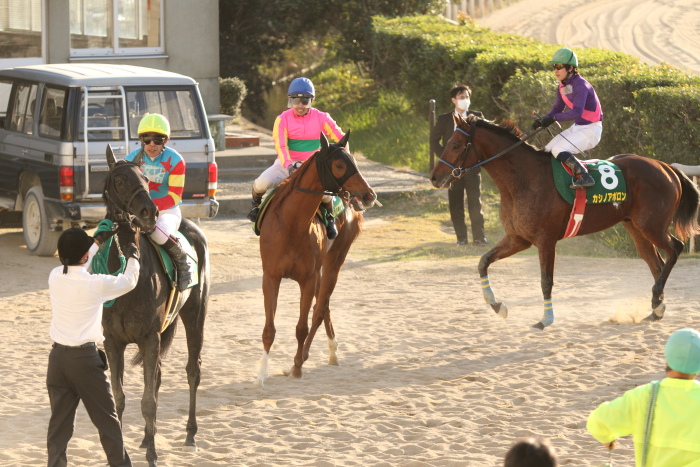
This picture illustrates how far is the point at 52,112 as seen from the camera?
1316 cm

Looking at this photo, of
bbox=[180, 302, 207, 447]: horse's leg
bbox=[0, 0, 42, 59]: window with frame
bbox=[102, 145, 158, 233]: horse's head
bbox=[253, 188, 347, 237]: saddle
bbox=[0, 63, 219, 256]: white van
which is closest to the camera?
bbox=[102, 145, 158, 233]: horse's head

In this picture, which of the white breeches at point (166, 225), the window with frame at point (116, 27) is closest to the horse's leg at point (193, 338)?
the white breeches at point (166, 225)

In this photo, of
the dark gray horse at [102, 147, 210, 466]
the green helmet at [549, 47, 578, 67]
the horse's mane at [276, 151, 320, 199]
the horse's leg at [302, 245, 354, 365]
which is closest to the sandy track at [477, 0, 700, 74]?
the green helmet at [549, 47, 578, 67]

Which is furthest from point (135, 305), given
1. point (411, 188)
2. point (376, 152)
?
point (376, 152)

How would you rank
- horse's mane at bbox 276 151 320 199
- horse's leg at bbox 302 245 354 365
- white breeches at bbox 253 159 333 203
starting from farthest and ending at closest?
white breeches at bbox 253 159 333 203
horse's leg at bbox 302 245 354 365
horse's mane at bbox 276 151 320 199

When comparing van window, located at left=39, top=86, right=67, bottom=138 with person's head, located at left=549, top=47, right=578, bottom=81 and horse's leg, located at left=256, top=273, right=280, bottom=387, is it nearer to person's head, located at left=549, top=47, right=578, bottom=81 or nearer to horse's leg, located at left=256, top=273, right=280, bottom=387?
horse's leg, located at left=256, top=273, right=280, bottom=387

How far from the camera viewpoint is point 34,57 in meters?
18.6

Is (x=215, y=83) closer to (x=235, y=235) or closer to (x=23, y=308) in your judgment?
(x=235, y=235)

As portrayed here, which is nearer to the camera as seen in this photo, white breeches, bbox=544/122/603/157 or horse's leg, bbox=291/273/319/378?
horse's leg, bbox=291/273/319/378

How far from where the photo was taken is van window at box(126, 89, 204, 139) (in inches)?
513

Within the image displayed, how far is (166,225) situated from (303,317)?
2162mm

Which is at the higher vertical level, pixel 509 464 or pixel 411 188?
pixel 509 464

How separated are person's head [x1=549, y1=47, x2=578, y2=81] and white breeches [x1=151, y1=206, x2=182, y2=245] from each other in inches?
182

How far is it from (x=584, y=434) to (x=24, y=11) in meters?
14.4
